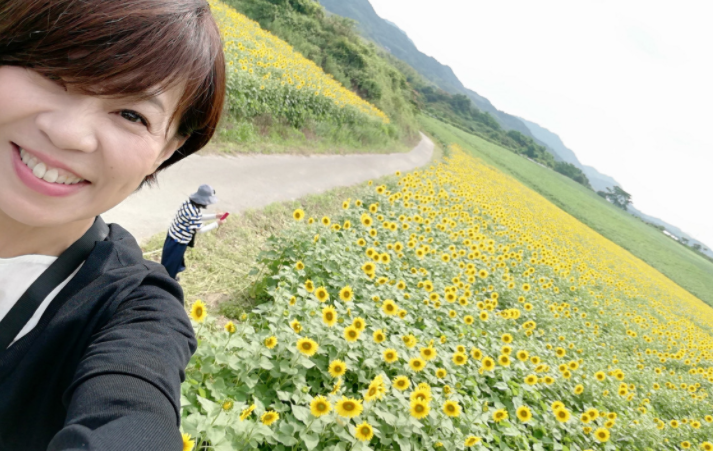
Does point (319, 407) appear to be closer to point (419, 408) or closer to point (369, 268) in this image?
point (419, 408)

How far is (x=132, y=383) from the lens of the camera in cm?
86

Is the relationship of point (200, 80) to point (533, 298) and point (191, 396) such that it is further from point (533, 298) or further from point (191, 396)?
point (533, 298)

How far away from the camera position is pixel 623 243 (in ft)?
97.6

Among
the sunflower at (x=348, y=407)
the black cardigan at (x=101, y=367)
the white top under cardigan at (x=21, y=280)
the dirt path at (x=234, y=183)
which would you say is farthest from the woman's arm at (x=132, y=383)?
the dirt path at (x=234, y=183)

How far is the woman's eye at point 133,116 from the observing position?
37.4 inches

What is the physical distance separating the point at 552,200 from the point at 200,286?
111 feet

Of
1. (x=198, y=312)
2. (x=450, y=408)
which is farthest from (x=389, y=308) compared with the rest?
(x=198, y=312)

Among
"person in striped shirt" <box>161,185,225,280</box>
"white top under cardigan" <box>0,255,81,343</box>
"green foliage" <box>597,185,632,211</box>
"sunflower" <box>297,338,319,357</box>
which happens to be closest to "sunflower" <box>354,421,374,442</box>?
"sunflower" <box>297,338,319,357</box>

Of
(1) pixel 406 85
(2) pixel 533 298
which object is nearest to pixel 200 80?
(2) pixel 533 298

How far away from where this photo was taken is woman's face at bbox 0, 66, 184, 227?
2.78 ft

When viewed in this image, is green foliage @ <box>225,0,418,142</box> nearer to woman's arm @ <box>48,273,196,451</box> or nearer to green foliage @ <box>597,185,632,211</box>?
woman's arm @ <box>48,273,196,451</box>

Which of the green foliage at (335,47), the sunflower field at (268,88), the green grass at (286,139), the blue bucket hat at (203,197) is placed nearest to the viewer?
the blue bucket hat at (203,197)

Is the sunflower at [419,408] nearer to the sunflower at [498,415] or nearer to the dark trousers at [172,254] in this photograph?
the sunflower at [498,415]

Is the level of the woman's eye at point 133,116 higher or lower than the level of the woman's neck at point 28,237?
higher
